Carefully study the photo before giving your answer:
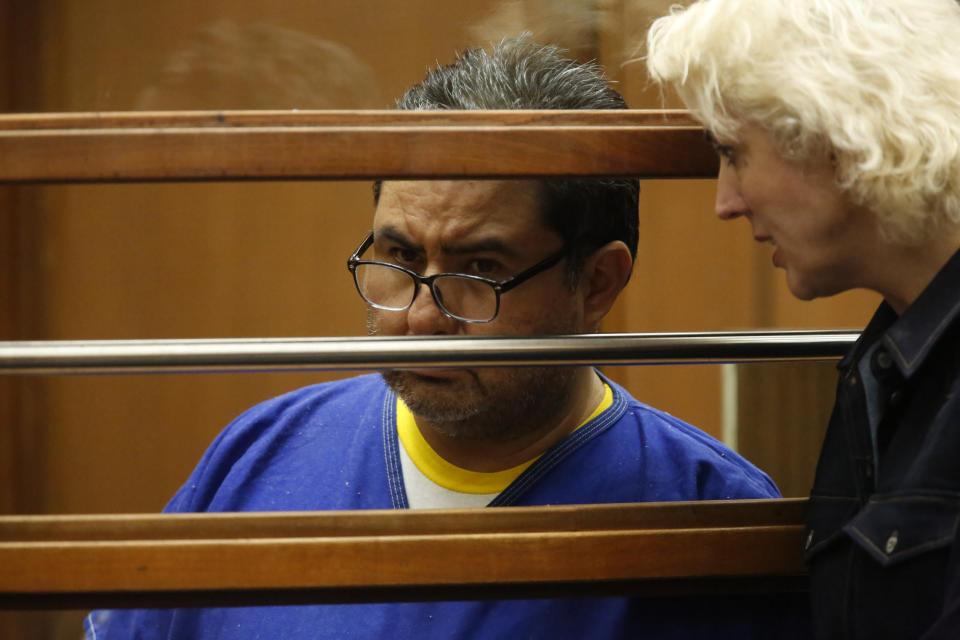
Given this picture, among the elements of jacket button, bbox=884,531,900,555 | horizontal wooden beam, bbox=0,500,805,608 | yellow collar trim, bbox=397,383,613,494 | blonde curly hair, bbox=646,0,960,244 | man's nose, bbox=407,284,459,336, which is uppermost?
blonde curly hair, bbox=646,0,960,244

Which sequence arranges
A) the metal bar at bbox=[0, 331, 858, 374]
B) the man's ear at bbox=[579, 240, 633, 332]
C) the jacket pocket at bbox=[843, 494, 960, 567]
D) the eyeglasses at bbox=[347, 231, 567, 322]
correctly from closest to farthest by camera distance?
the jacket pocket at bbox=[843, 494, 960, 567]
the metal bar at bbox=[0, 331, 858, 374]
the eyeglasses at bbox=[347, 231, 567, 322]
the man's ear at bbox=[579, 240, 633, 332]

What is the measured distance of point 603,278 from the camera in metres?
1.13

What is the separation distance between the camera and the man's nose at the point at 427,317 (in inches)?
Answer: 38.9

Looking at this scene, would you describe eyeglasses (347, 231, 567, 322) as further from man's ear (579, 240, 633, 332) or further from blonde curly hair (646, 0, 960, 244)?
blonde curly hair (646, 0, 960, 244)

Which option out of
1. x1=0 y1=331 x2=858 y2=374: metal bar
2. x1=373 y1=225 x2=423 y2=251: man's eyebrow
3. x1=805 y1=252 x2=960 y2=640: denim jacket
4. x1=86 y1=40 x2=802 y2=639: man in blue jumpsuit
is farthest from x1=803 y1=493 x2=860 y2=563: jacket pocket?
x1=373 y1=225 x2=423 y2=251: man's eyebrow

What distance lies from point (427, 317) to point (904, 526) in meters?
0.52

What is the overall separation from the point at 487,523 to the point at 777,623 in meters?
0.29

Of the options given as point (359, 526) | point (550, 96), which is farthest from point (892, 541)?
point (550, 96)

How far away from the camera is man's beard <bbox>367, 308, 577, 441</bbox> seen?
3.37 ft

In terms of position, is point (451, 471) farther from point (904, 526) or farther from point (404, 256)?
point (904, 526)

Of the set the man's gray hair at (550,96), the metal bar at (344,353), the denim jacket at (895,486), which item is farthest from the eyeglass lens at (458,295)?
the denim jacket at (895,486)

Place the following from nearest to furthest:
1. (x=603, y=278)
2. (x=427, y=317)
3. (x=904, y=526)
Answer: (x=904, y=526) → (x=427, y=317) → (x=603, y=278)

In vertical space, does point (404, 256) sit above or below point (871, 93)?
below

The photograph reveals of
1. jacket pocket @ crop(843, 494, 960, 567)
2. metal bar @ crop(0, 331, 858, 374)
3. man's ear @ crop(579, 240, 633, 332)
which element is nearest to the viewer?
jacket pocket @ crop(843, 494, 960, 567)
